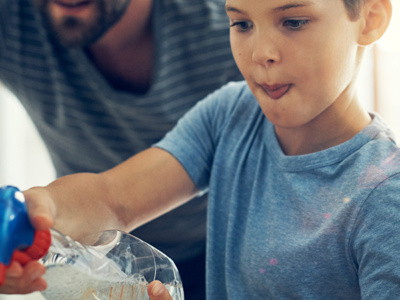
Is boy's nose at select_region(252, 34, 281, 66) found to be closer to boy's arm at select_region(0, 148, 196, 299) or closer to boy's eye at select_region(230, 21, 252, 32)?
boy's eye at select_region(230, 21, 252, 32)

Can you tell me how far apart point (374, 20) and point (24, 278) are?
1.82 feet

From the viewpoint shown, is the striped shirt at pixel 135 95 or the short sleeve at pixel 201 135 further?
the striped shirt at pixel 135 95

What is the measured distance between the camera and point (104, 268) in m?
0.74

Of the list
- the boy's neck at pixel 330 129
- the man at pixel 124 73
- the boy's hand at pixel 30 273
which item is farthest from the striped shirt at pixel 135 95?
the boy's hand at pixel 30 273

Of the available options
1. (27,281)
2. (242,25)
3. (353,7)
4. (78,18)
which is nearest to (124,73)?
(78,18)

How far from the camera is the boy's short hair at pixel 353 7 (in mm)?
708

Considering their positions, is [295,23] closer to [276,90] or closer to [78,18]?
[276,90]

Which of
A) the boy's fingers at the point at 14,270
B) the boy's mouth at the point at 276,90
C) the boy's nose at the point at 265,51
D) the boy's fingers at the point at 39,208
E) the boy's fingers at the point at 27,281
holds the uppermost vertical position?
the boy's nose at the point at 265,51

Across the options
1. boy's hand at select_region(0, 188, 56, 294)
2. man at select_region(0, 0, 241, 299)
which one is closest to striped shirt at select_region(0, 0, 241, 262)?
man at select_region(0, 0, 241, 299)

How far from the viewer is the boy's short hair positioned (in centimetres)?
71

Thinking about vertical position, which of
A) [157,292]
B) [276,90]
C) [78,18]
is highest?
[78,18]

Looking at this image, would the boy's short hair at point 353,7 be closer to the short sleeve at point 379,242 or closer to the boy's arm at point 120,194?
the short sleeve at point 379,242

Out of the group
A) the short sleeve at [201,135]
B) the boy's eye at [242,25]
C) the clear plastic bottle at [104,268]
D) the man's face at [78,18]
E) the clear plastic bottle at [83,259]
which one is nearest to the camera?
the clear plastic bottle at [83,259]

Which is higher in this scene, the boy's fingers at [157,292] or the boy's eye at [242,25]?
the boy's eye at [242,25]
